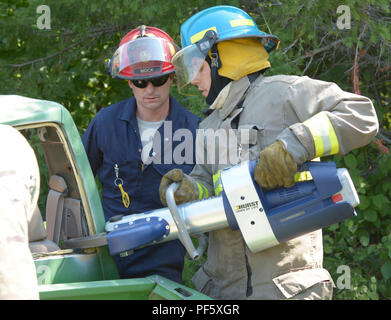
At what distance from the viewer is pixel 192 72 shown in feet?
10.2

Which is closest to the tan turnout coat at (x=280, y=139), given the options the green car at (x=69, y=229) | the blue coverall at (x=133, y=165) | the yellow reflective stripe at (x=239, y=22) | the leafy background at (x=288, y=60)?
the yellow reflective stripe at (x=239, y=22)

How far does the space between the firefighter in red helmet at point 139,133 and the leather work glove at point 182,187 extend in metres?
0.75

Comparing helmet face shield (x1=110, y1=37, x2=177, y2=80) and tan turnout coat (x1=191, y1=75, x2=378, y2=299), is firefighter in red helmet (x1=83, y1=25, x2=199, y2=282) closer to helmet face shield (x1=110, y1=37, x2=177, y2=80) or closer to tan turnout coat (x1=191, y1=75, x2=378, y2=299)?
helmet face shield (x1=110, y1=37, x2=177, y2=80)

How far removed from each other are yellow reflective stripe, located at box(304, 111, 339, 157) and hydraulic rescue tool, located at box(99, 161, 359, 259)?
0.06m

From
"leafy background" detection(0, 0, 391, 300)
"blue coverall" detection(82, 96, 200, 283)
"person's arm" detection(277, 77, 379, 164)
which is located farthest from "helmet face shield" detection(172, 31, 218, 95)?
"leafy background" detection(0, 0, 391, 300)

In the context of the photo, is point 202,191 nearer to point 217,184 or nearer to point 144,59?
point 217,184

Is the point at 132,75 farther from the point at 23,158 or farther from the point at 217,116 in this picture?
the point at 23,158

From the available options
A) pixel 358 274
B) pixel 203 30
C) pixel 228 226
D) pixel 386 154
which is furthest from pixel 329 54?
pixel 228 226

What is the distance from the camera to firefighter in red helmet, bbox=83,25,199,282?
3748 mm

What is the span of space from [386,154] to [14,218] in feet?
13.4

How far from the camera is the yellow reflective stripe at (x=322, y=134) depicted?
2562mm

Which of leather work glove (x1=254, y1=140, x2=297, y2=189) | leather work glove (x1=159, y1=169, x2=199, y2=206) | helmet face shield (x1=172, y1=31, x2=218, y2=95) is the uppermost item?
helmet face shield (x1=172, y1=31, x2=218, y2=95)

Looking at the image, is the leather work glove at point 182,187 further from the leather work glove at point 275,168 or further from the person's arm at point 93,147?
the person's arm at point 93,147

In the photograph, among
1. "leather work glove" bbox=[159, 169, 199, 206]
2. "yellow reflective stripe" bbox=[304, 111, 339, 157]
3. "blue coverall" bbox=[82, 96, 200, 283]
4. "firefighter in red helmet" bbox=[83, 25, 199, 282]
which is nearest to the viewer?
"yellow reflective stripe" bbox=[304, 111, 339, 157]
